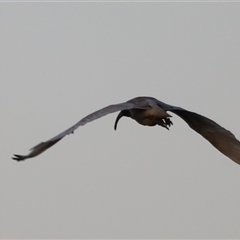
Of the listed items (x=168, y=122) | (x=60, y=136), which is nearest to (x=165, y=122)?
(x=168, y=122)

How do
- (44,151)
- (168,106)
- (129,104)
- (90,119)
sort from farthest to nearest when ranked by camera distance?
(168,106)
(129,104)
(90,119)
(44,151)

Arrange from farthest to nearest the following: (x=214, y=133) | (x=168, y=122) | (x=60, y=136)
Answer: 1. (x=214, y=133)
2. (x=168, y=122)
3. (x=60, y=136)

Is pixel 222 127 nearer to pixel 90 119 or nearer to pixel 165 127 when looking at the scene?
pixel 165 127

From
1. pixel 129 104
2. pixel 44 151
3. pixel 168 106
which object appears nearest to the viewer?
pixel 44 151

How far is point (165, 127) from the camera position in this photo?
9.92 m

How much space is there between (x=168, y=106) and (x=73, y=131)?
3283mm

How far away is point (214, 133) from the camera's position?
11.0 meters

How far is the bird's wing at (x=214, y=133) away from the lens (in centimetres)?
1055

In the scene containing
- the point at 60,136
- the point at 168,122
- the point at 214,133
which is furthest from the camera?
the point at 214,133

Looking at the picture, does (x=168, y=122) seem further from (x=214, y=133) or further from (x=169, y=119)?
(x=214, y=133)

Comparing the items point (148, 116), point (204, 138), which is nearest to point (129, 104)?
point (148, 116)

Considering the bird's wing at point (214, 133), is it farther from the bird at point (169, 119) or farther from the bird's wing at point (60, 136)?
the bird's wing at point (60, 136)

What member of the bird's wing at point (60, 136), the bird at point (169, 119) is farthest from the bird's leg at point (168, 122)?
the bird's wing at point (60, 136)

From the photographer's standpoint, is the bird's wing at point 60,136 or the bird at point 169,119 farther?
the bird at point 169,119
